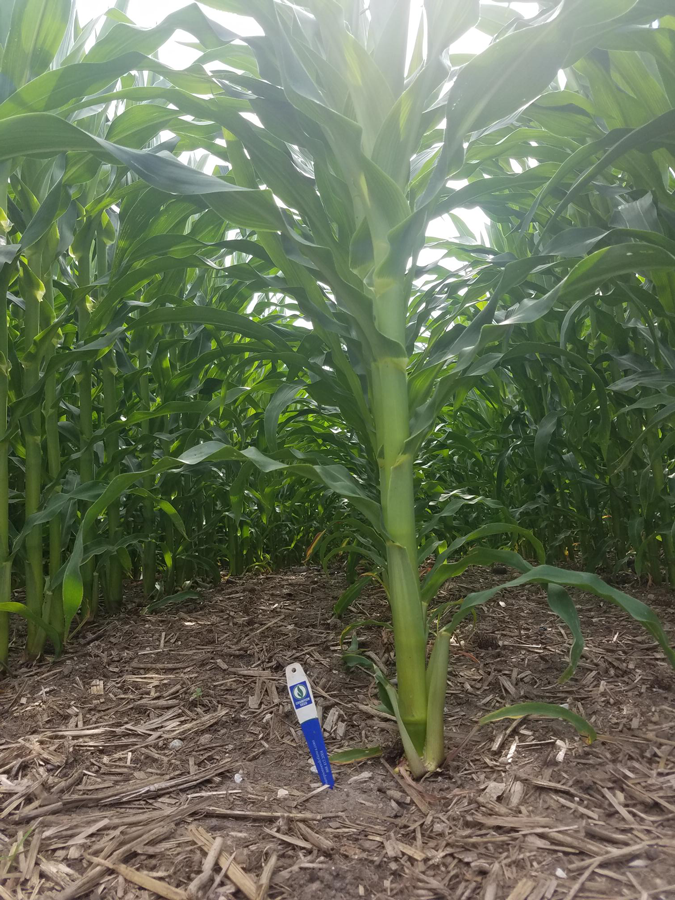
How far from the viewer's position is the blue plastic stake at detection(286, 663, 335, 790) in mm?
782

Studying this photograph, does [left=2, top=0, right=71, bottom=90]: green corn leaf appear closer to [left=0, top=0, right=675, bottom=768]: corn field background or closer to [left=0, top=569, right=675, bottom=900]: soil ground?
[left=0, top=0, right=675, bottom=768]: corn field background

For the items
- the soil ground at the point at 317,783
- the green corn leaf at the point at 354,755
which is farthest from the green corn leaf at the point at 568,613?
the green corn leaf at the point at 354,755

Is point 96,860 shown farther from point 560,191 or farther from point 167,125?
point 560,191

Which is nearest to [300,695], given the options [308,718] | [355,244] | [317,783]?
[308,718]

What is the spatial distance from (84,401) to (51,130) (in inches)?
29.4

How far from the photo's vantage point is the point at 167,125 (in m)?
1.07

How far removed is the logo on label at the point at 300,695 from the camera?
0.78 m

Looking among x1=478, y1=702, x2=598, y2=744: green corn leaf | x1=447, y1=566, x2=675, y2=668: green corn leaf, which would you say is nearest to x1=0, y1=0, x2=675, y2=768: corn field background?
x1=447, y1=566, x2=675, y2=668: green corn leaf

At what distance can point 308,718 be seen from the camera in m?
0.78

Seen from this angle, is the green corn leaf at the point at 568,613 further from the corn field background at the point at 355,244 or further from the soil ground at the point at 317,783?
the soil ground at the point at 317,783

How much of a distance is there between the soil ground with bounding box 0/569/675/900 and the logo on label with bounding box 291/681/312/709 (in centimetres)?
14

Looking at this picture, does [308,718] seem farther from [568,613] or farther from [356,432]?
[356,432]

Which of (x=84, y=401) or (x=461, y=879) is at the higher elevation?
(x=84, y=401)

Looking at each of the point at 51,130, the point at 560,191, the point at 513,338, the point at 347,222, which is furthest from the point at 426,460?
the point at 51,130
